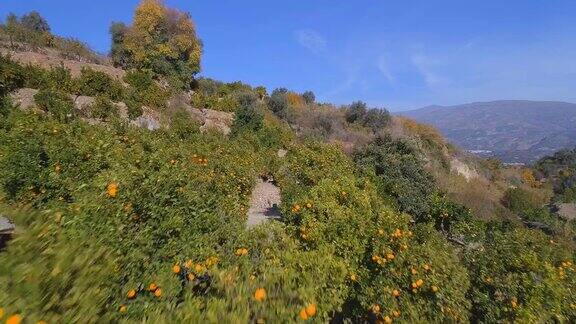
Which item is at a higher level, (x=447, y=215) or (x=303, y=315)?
(x=303, y=315)

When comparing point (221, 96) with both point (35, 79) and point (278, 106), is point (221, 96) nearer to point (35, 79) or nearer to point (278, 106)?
point (278, 106)

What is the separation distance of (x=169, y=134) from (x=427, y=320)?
40.2 feet

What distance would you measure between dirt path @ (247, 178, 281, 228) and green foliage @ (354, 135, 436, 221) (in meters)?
3.62

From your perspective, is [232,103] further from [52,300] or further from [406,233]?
[52,300]

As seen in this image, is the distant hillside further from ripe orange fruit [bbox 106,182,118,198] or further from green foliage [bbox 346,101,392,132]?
ripe orange fruit [bbox 106,182,118,198]

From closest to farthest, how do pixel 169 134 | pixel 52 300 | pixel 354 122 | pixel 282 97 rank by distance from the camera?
1. pixel 52 300
2. pixel 169 134
3. pixel 282 97
4. pixel 354 122

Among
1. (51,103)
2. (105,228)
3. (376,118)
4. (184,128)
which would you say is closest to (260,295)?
(105,228)

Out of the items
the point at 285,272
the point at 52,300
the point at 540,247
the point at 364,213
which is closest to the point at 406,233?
the point at 364,213

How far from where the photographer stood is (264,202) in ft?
47.7

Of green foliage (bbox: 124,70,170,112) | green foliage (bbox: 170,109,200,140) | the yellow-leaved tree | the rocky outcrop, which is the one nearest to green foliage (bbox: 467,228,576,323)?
green foliage (bbox: 170,109,200,140)

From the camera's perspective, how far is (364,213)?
602 cm

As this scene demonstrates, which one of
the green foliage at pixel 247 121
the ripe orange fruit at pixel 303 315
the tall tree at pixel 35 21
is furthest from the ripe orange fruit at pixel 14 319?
the tall tree at pixel 35 21

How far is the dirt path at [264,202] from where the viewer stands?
1270cm

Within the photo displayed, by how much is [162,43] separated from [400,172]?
17.3 metres
